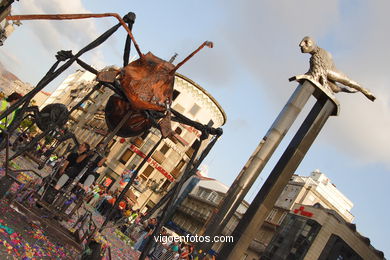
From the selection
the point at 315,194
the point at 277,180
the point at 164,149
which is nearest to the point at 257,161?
the point at 277,180

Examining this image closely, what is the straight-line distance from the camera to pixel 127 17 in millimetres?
6262

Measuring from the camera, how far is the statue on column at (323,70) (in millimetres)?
11727

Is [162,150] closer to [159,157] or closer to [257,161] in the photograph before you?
[159,157]

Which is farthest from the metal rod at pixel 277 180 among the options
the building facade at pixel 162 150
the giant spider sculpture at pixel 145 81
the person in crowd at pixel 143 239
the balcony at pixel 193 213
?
the balcony at pixel 193 213

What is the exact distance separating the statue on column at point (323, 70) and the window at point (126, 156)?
33348 mm

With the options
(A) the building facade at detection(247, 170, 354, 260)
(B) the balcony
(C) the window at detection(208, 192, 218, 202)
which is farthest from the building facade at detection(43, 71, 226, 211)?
(A) the building facade at detection(247, 170, 354, 260)

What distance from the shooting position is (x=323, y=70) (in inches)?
466

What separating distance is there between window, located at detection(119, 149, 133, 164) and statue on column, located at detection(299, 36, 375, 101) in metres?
33.3

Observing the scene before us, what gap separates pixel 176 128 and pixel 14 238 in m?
38.2

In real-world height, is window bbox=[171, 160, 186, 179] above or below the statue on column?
below

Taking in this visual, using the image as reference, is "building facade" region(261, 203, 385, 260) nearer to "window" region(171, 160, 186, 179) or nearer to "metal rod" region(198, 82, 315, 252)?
"window" region(171, 160, 186, 179)

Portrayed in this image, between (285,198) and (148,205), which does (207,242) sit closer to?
(148,205)

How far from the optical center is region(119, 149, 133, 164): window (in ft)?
139

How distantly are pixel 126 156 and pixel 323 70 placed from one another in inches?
1334
